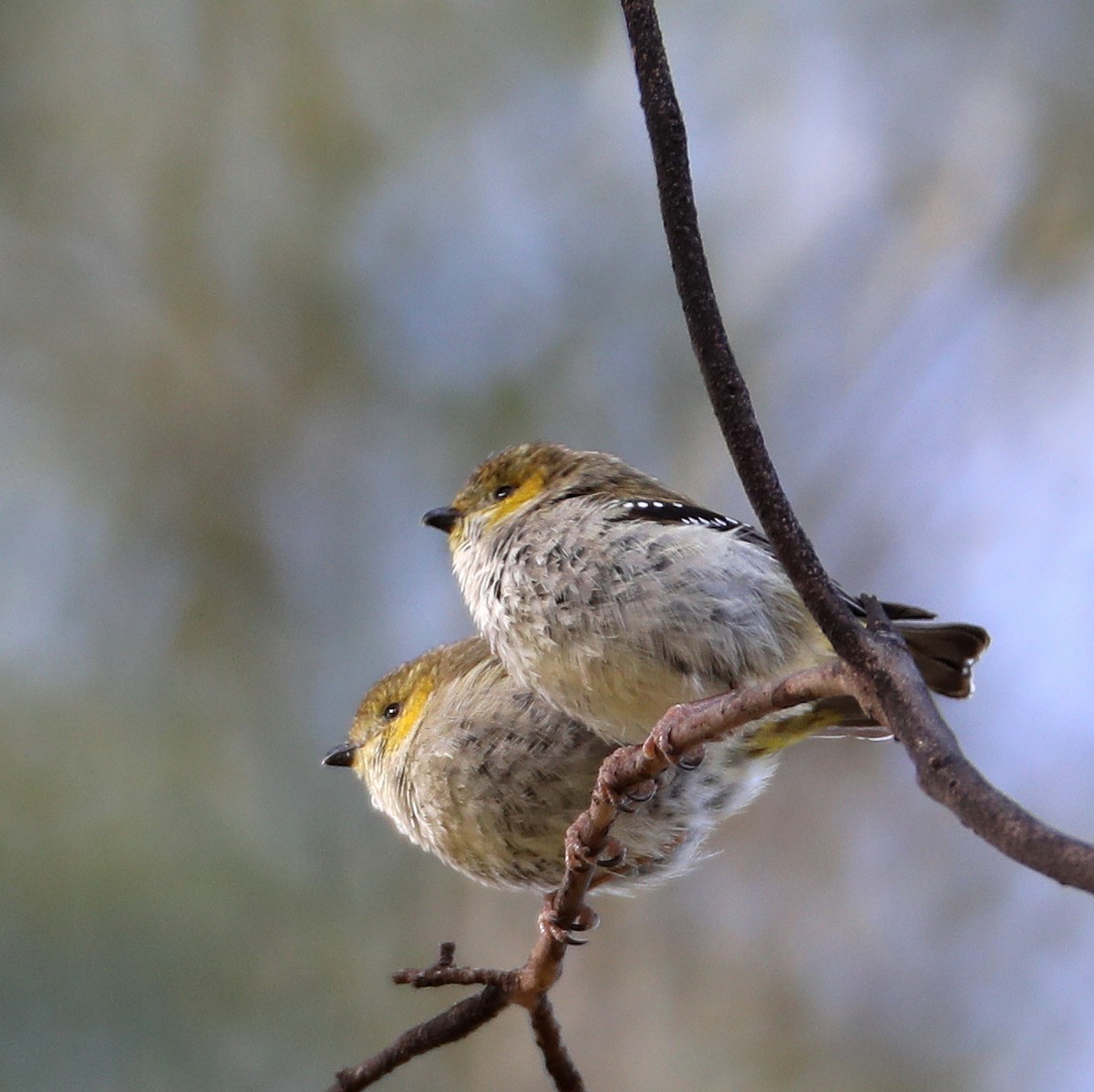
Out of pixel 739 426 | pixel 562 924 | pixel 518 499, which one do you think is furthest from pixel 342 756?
pixel 739 426

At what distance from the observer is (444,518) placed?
3.99m

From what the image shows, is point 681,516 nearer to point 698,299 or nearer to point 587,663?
point 587,663

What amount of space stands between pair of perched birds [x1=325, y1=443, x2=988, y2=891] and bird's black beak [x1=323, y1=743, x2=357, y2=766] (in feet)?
0.69

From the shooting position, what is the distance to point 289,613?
7250 mm

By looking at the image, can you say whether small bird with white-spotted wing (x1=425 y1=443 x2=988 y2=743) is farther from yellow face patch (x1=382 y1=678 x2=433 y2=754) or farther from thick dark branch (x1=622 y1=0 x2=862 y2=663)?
thick dark branch (x1=622 y1=0 x2=862 y2=663)

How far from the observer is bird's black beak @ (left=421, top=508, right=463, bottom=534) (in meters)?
3.99

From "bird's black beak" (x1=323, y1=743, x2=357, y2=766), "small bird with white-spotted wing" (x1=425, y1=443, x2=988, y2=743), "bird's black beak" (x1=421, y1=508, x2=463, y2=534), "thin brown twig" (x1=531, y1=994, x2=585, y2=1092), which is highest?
"bird's black beak" (x1=421, y1=508, x2=463, y2=534)

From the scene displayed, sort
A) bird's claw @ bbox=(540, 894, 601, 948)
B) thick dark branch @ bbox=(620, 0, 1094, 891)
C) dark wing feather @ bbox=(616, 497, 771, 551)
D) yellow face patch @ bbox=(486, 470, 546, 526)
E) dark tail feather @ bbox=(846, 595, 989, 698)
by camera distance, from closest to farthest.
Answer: thick dark branch @ bbox=(620, 0, 1094, 891)
bird's claw @ bbox=(540, 894, 601, 948)
dark tail feather @ bbox=(846, 595, 989, 698)
dark wing feather @ bbox=(616, 497, 771, 551)
yellow face patch @ bbox=(486, 470, 546, 526)

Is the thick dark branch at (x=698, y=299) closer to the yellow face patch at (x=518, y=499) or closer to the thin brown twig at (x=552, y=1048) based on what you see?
the thin brown twig at (x=552, y=1048)

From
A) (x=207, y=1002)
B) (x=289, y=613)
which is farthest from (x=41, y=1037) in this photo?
(x=289, y=613)

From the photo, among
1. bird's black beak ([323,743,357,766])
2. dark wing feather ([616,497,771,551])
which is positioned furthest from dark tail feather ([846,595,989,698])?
bird's black beak ([323,743,357,766])

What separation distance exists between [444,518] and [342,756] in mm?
829

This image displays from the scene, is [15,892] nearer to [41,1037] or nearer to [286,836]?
[41,1037]

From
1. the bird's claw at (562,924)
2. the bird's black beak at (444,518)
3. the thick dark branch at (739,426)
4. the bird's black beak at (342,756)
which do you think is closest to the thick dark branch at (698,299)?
the thick dark branch at (739,426)
